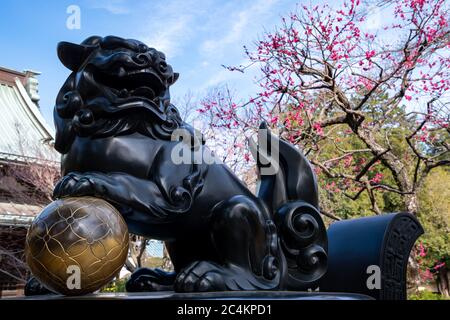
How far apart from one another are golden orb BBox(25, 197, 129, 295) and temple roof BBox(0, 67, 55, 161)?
8.11 meters

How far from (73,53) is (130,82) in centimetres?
33

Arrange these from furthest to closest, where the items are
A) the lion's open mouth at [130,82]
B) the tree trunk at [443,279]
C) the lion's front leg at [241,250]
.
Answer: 1. the tree trunk at [443,279]
2. the lion's open mouth at [130,82]
3. the lion's front leg at [241,250]

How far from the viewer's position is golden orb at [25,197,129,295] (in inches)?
64.8

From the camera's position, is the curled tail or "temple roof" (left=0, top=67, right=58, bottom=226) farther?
"temple roof" (left=0, top=67, right=58, bottom=226)

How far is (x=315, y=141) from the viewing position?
628cm


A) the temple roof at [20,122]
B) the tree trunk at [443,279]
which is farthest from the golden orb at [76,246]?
the tree trunk at [443,279]

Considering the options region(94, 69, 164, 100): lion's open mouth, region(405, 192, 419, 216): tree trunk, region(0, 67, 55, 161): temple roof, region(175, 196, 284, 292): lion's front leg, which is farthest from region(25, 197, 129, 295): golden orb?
region(0, 67, 55, 161): temple roof

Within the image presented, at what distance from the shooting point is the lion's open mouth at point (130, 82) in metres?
2.07

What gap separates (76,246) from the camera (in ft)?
5.40

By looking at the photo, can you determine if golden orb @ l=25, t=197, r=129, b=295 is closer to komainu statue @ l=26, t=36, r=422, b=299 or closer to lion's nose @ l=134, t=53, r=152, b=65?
komainu statue @ l=26, t=36, r=422, b=299

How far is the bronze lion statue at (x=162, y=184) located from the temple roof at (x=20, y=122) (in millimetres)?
7798

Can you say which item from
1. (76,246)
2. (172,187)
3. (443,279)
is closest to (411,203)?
(172,187)

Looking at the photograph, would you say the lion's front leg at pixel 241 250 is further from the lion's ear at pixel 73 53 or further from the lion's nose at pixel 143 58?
the lion's ear at pixel 73 53

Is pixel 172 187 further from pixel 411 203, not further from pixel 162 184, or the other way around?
pixel 411 203
